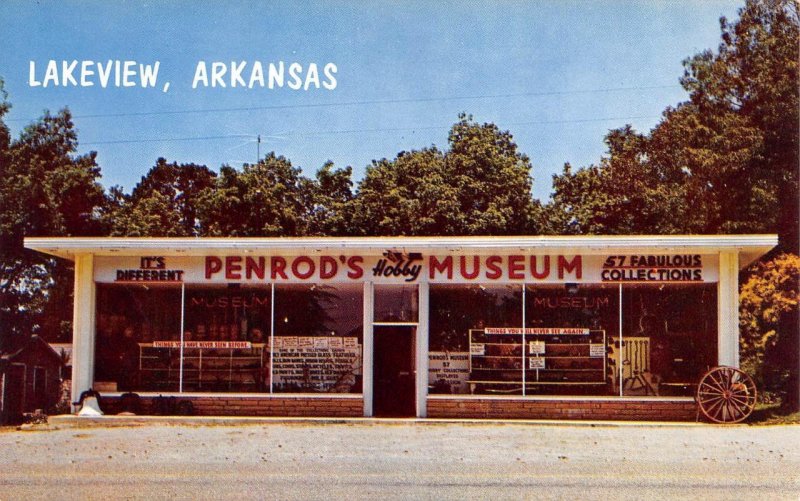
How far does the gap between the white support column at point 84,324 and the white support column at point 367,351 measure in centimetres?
581

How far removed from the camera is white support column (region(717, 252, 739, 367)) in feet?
64.2

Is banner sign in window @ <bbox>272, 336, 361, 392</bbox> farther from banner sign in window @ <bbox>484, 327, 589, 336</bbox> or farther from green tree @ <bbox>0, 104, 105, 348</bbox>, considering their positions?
green tree @ <bbox>0, 104, 105, 348</bbox>

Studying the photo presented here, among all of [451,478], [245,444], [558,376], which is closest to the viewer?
[451,478]

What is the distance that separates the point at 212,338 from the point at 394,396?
13.4 ft

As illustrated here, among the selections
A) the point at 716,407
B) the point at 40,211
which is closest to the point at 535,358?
the point at 716,407

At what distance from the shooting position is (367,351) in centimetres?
2041

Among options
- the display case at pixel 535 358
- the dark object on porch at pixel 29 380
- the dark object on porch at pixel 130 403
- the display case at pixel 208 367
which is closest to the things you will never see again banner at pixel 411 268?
the display case at pixel 535 358

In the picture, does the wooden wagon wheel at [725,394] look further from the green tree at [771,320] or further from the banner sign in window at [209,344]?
the banner sign in window at [209,344]

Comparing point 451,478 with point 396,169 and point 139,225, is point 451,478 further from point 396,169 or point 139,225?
point 139,225

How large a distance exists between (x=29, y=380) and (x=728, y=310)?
26.9 meters

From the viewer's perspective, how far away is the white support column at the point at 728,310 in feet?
64.2

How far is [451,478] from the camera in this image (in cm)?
1207

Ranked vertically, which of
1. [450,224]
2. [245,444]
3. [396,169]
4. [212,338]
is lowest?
[245,444]

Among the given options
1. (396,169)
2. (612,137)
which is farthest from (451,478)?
(612,137)
